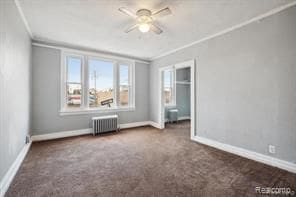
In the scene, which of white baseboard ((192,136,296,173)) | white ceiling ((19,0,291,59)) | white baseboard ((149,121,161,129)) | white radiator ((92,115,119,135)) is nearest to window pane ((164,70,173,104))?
white baseboard ((149,121,161,129))

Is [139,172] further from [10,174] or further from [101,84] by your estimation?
[101,84]

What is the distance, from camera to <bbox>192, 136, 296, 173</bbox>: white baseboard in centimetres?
237

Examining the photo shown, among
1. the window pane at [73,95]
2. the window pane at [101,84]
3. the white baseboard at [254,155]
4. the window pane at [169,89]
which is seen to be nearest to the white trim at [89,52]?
the window pane at [101,84]

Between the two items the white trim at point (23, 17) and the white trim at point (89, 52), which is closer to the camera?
the white trim at point (23, 17)

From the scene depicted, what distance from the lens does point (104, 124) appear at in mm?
4641

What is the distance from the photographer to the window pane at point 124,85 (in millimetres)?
5379

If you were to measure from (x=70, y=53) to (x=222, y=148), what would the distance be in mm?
4876

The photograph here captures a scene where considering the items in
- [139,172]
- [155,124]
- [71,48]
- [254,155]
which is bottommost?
[139,172]

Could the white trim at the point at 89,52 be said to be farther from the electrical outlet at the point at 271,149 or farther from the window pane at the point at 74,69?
the electrical outlet at the point at 271,149

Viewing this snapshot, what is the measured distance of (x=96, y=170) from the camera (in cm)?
243

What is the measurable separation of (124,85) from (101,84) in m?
0.87

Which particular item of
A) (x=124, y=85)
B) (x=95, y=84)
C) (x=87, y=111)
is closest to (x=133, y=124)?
(x=124, y=85)

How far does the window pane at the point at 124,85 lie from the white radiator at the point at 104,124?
0.78 metres

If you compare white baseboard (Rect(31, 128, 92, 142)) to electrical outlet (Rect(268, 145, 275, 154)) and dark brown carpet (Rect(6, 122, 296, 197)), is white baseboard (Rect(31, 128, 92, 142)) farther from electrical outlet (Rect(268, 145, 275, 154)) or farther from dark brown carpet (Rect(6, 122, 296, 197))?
electrical outlet (Rect(268, 145, 275, 154))
